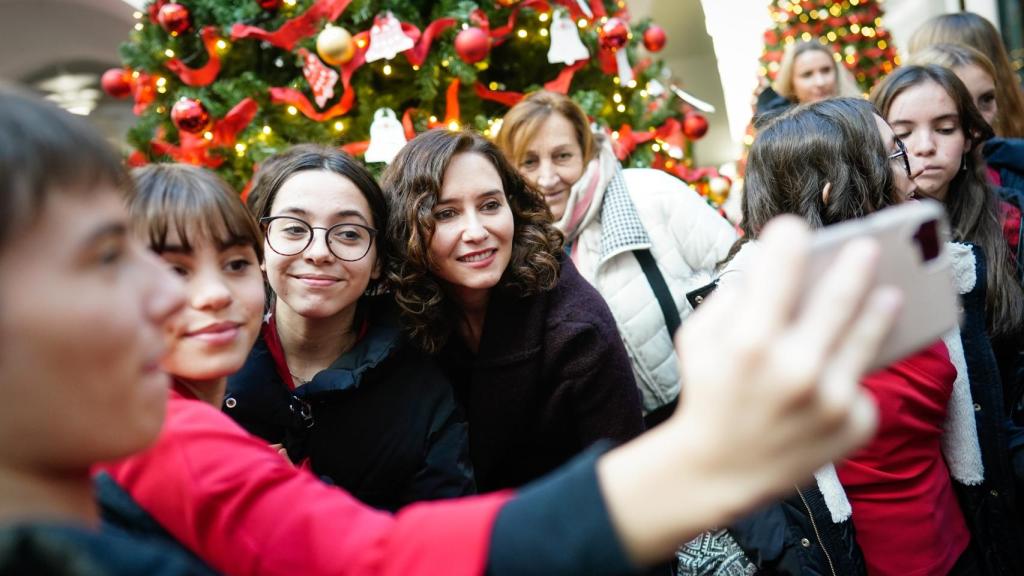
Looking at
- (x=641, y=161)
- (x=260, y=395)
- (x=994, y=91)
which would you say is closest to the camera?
(x=260, y=395)

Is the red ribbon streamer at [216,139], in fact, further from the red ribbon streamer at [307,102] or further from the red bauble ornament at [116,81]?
the red bauble ornament at [116,81]

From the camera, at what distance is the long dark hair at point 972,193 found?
192cm

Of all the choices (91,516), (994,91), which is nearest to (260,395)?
(91,516)

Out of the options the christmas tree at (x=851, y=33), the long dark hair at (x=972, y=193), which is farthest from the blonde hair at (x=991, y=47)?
the christmas tree at (x=851, y=33)

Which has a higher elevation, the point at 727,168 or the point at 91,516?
the point at 91,516

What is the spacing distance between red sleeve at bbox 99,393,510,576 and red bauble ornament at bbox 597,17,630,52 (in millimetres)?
3209

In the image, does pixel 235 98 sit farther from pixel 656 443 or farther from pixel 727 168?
pixel 727 168

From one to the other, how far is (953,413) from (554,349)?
93 cm

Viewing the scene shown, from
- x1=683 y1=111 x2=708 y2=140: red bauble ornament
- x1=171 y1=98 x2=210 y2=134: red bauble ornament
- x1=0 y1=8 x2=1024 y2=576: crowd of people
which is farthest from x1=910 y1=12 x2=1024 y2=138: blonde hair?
x1=171 y1=98 x2=210 y2=134: red bauble ornament

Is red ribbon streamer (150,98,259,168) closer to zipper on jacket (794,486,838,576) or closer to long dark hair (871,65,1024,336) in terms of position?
long dark hair (871,65,1024,336)

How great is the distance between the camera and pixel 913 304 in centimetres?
63

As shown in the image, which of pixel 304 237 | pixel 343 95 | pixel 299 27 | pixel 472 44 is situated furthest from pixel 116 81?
pixel 304 237

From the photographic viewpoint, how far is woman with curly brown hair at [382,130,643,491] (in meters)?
1.83

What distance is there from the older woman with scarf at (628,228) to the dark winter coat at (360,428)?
3.37 feet
